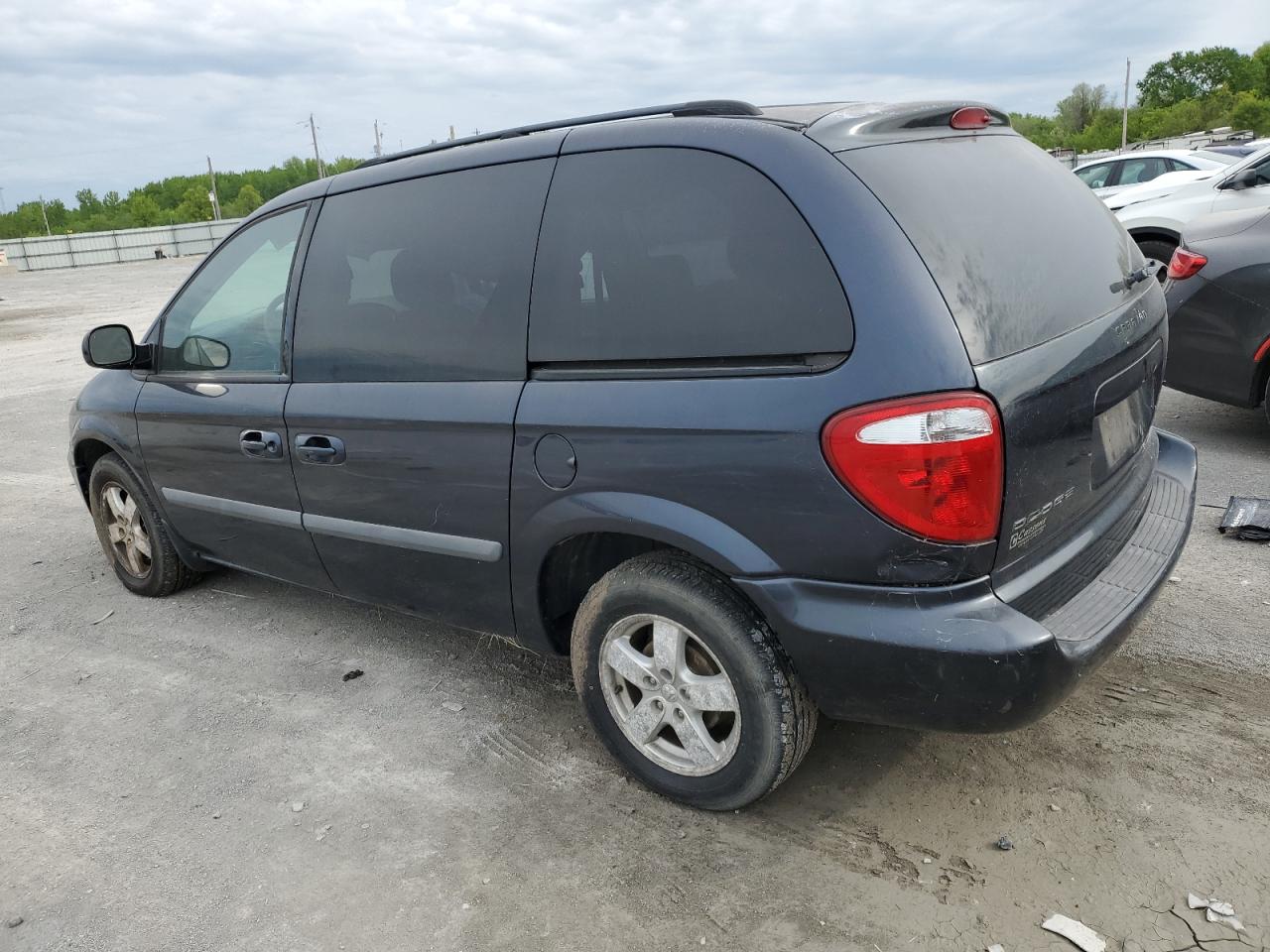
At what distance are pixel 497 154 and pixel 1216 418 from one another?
5.31m

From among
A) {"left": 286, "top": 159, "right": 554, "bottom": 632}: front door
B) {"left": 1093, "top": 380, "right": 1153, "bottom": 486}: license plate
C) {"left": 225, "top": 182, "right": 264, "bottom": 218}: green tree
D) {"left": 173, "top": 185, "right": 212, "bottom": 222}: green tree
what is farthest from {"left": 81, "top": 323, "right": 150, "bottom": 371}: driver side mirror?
{"left": 173, "top": 185, "right": 212, "bottom": 222}: green tree

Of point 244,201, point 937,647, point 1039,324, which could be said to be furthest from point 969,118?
point 244,201

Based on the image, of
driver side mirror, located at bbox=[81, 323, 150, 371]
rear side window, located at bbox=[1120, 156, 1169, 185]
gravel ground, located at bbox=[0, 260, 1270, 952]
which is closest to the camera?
gravel ground, located at bbox=[0, 260, 1270, 952]

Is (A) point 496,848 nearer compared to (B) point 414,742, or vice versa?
(A) point 496,848

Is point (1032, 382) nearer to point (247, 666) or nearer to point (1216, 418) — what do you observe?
point (247, 666)

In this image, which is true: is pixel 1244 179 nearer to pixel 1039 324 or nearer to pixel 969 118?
pixel 969 118

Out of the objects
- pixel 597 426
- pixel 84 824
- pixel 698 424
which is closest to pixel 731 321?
pixel 698 424

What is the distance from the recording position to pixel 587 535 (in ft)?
9.28

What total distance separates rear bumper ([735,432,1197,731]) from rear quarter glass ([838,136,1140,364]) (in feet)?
1.90

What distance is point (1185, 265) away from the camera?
18.0 feet

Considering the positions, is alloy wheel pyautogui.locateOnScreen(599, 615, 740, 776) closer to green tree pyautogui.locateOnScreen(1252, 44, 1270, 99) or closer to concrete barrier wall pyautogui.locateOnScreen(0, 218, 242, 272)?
concrete barrier wall pyautogui.locateOnScreen(0, 218, 242, 272)

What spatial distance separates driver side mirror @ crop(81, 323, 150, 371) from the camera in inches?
161

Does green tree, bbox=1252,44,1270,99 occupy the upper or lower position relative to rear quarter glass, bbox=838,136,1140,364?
upper

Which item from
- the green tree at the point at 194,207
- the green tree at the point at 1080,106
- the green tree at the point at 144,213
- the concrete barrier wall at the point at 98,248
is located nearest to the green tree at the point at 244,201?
the green tree at the point at 194,207
